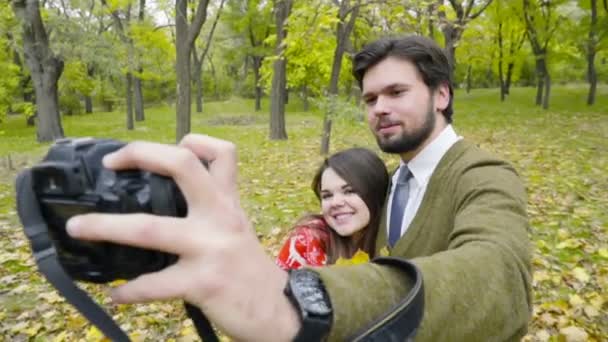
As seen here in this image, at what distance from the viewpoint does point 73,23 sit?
15.3 metres

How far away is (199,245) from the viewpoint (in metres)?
0.62

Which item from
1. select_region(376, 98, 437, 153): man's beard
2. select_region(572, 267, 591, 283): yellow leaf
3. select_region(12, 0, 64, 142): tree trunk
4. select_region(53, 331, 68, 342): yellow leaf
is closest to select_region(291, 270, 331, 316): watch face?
select_region(376, 98, 437, 153): man's beard

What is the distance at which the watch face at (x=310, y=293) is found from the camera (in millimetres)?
693

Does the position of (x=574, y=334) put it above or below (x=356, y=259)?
below

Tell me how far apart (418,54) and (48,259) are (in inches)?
68.3

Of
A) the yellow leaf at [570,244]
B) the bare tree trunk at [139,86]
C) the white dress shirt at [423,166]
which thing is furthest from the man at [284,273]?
the bare tree trunk at [139,86]

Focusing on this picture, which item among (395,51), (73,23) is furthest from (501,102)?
(395,51)

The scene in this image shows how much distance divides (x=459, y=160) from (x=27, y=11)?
17.0 meters

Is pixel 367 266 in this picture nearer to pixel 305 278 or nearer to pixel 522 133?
pixel 305 278

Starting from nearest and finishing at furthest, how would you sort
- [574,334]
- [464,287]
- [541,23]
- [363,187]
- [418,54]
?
[464,287] → [418,54] → [363,187] → [574,334] → [541,23]

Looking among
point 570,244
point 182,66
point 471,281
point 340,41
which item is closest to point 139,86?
point 182,66

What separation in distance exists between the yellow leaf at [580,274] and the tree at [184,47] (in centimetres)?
738

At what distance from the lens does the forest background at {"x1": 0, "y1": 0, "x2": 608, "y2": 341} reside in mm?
3730

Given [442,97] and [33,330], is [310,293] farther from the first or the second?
[33,330]
